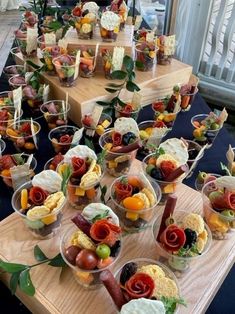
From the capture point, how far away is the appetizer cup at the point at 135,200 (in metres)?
0.76

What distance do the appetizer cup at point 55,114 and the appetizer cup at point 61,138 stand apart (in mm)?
59

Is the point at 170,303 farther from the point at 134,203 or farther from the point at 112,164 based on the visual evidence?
the point at 112,164

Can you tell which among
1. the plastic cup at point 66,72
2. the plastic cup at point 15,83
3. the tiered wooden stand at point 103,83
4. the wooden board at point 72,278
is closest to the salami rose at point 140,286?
the wooden board at point 72,278

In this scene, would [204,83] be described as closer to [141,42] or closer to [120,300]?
[141,42]

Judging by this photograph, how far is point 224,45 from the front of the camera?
247 cm

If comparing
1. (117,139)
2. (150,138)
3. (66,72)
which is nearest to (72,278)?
(117,139)

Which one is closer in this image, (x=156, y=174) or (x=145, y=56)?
(x=156, y=174)

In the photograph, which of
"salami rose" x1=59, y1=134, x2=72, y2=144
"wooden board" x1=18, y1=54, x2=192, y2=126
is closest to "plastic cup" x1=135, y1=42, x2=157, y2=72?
"wooden board" x1=18, y1=54, x2=192, y2=126

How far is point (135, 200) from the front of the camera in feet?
2.49

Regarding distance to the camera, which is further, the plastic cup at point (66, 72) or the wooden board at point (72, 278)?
the plastic cup at point (66, 72)

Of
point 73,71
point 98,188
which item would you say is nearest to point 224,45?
point 73,71

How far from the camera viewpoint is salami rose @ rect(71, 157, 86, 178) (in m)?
0.83

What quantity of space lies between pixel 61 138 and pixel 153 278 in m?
0.64

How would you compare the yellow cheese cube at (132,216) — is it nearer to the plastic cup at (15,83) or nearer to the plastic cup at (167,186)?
the plastic cup at (167,186)
